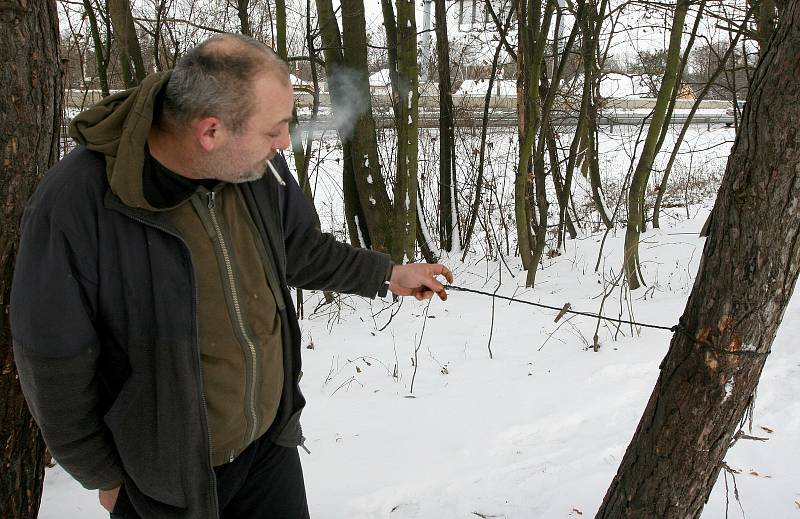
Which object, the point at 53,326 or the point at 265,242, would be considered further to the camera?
the point at 265,242

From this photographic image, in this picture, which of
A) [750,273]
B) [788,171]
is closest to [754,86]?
[788,171]

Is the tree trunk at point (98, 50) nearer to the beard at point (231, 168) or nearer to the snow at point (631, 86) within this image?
the beard at point (231, 168)

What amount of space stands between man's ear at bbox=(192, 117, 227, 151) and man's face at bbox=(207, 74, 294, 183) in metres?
0.02

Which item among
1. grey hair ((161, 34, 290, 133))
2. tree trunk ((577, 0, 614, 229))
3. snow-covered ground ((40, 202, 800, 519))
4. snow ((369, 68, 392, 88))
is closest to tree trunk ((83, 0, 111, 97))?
snow ((369, 68, 392, 88))

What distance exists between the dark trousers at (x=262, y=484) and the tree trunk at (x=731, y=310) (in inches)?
42.7

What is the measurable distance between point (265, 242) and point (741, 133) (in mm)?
1318

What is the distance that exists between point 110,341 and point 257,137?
0.58 meters

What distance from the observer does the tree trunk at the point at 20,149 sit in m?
1.97

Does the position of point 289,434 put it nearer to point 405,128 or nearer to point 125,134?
point 125,134

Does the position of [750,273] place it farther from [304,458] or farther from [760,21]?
[760,21]

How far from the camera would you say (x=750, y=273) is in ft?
5.73

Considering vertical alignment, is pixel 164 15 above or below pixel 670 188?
above

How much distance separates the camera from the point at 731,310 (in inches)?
70.7

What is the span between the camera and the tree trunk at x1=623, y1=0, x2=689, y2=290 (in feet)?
16.0
